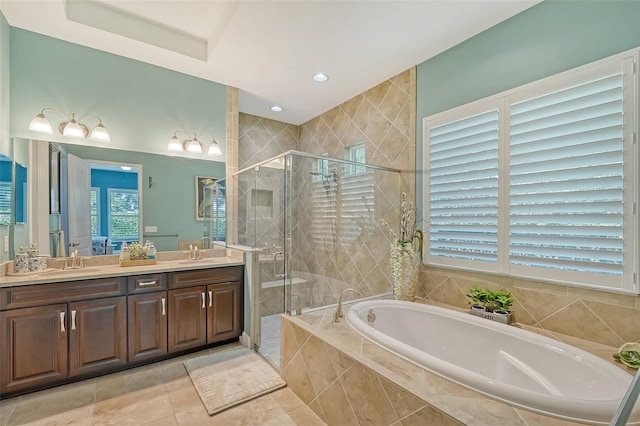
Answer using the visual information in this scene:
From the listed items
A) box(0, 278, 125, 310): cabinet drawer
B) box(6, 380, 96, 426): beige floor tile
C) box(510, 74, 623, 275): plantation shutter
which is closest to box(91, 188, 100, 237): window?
box(0, 278, 125, 310): cabinet drawer

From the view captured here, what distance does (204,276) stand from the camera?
279 cm

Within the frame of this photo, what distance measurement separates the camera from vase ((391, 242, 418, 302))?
Answer: 2559 mm

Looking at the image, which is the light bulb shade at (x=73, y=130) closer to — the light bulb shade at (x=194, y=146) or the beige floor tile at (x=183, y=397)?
the light bulb shade at (x=194, y=146)

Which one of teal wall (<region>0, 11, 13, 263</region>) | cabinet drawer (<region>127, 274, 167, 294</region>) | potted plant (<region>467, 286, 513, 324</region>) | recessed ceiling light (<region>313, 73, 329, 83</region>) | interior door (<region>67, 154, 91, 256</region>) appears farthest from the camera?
recessed ceiling light (<region>313, 73, 329, 83</region>)

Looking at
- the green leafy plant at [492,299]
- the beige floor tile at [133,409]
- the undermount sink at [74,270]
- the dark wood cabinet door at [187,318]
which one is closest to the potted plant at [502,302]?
the green leafy plant at [492,299]

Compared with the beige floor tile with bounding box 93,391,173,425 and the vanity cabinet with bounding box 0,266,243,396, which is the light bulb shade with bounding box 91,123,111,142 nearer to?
the vanity cabinet with bounding box 0,266,243,396

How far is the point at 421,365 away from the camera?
58.6 inches

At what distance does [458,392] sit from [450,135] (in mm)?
2033

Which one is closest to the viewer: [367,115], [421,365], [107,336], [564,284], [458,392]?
[458,392]

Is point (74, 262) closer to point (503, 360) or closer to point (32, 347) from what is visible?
point (32, 347)

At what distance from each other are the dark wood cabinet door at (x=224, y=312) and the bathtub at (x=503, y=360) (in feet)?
4.39

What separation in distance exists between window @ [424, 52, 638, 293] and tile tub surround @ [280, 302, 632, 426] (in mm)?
549

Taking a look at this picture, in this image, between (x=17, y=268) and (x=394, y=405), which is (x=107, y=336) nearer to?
(x=17, y=268)

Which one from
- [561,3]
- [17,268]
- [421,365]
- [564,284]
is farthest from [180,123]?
[564,284]
